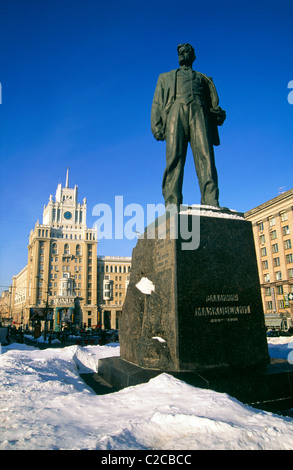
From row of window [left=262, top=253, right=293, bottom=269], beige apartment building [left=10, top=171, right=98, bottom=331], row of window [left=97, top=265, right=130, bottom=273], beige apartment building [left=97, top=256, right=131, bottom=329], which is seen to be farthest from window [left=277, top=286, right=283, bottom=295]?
row of window [left=97, top=265, right=130, bottom=273]

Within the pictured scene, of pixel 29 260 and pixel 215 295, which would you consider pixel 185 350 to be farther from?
pixel 29 260

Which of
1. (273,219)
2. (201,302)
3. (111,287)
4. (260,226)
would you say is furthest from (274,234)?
(111,287)

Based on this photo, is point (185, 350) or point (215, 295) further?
point (215, 295)

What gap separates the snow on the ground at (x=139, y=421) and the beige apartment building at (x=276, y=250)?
38518 mm

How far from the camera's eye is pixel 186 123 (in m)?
5.51

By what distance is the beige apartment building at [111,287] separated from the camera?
264 feet

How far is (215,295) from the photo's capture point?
13.7 feet

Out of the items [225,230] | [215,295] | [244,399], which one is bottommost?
[244,399]

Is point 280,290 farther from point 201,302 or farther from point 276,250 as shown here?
point 201,302

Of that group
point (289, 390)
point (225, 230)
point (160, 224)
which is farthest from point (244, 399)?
point (160, 224)

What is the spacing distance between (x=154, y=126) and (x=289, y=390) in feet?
15.5

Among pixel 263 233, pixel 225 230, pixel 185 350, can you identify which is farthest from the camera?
pixel 263 233

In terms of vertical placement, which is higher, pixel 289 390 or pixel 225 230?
pixel 225 230
